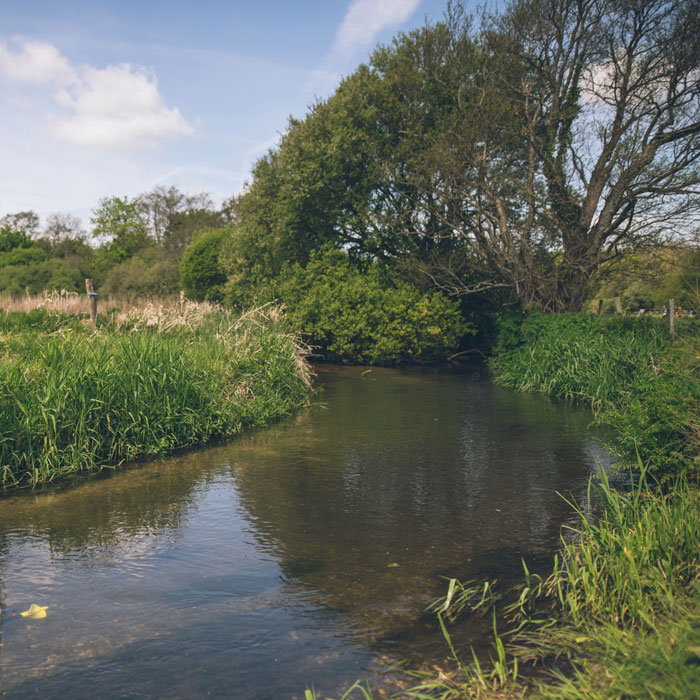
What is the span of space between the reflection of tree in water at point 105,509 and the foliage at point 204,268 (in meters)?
26.1

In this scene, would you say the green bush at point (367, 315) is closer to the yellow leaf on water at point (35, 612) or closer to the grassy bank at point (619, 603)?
the grassy bank at point (619, 603)

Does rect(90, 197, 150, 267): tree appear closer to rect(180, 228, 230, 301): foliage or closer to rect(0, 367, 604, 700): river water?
rect(180, 228, 230, 301): foliage

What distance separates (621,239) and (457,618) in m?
17.5

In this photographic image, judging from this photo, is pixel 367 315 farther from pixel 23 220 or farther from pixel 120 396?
pixel 23 220

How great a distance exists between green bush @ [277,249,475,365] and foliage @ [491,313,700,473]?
2.39m

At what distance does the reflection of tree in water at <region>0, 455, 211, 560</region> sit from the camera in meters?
6.00

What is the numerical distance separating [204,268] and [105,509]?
2820cm

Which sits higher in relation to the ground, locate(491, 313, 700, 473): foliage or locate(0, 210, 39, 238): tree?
locate(0, 210, 39, 238): tree

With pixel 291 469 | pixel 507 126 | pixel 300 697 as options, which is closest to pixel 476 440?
pixel 291 469

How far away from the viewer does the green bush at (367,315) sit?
21.0 meters

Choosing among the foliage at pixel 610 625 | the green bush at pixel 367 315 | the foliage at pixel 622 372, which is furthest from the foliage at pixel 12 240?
the foliage at pixel 610 625

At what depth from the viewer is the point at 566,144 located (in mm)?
19922

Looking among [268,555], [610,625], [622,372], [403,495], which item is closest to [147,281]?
[622,372]

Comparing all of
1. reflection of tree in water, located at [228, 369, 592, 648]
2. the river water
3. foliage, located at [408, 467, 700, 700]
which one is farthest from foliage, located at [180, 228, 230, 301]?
foliage, located at [408, 467, 700, 700]
